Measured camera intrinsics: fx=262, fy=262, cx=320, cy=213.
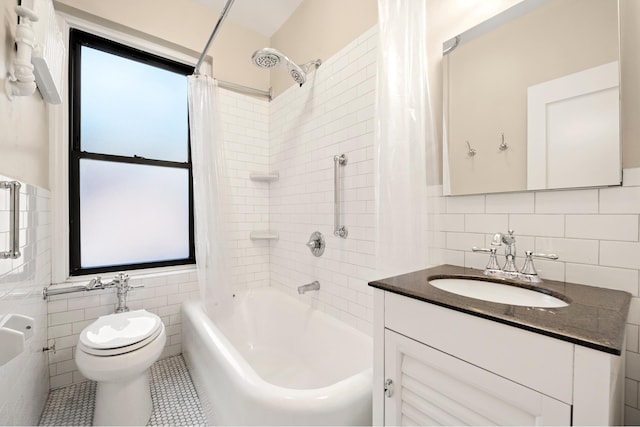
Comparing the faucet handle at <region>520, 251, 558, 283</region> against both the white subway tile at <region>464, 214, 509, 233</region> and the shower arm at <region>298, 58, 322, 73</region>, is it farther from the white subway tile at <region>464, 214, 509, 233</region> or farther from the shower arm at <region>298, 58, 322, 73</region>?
the shower arm at <region>298, 58, 322, 73</region>

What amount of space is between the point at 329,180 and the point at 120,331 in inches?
60.3

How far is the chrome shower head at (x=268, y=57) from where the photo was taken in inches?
66.4

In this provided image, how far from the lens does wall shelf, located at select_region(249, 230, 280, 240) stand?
2.40m

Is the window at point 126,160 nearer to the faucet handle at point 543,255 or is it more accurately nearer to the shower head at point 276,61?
the shower head at point 276,61

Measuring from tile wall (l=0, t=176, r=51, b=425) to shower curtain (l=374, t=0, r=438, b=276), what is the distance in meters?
1.41

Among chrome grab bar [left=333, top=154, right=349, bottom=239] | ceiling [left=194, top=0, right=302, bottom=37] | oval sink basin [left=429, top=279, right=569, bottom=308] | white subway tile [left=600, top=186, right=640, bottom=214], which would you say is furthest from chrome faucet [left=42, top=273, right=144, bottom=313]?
white subway tile [left=600, top=186, right=640, bottom=214]

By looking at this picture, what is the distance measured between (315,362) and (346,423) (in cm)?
84

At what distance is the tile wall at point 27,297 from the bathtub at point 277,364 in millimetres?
729

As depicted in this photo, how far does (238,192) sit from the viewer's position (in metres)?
2.39

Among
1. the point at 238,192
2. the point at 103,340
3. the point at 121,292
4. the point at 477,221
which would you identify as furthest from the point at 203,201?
the point at 477,221

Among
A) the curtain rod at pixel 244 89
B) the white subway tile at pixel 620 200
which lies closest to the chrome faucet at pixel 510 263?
the white subway tile at pixel 620 200

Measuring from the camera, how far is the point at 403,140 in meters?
1.14

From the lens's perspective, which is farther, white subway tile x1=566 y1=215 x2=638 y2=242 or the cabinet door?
white subway tile x1=566 y1=215 x2=638 y2=242

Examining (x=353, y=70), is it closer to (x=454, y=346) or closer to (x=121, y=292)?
(x=454, y=346)
